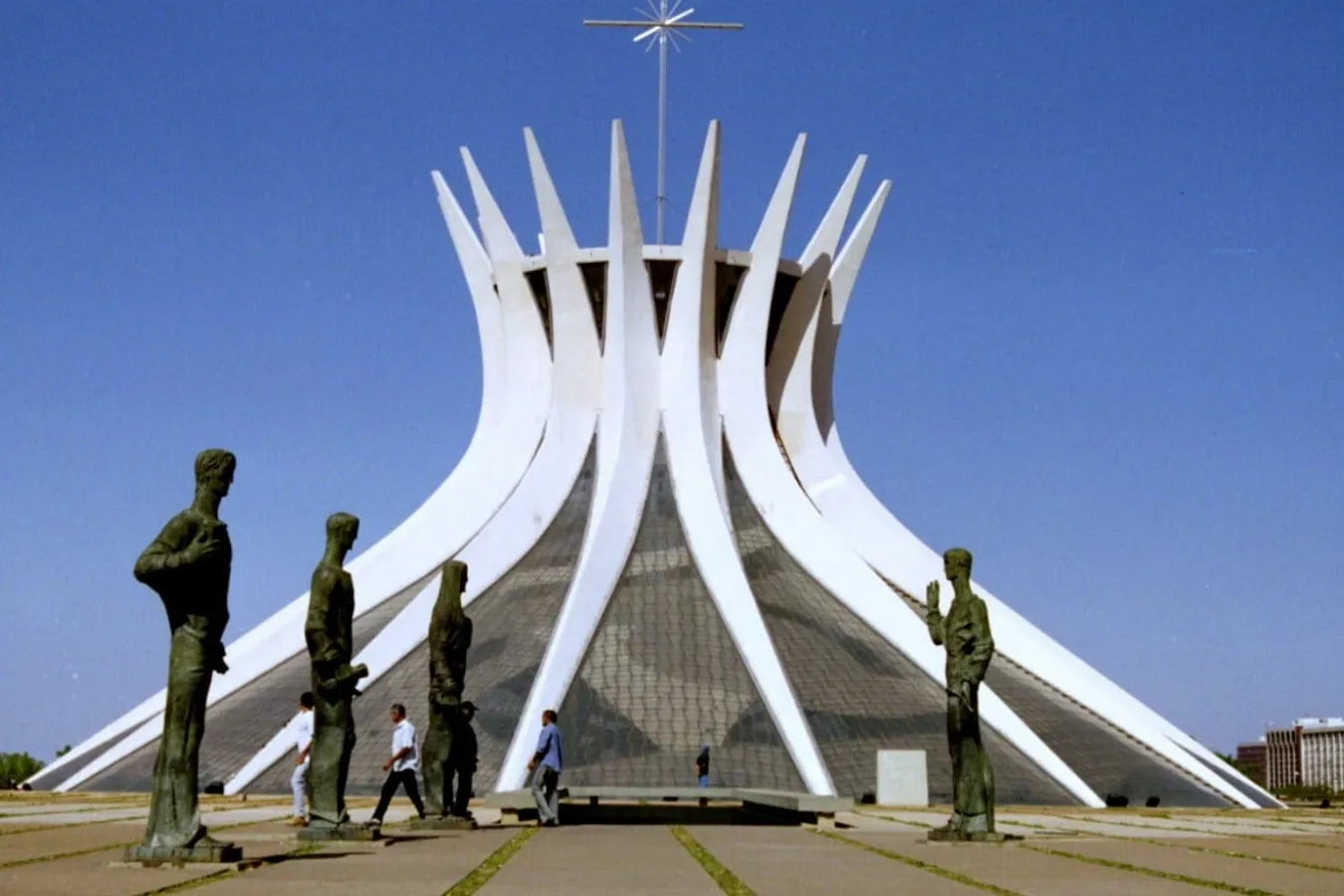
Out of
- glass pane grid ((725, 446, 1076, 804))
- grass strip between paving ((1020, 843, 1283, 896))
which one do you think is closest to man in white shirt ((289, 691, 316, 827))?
grass strip between paving ((1020, 843, 1283, 896))

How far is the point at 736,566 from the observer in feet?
103

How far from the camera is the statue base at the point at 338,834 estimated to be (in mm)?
12664

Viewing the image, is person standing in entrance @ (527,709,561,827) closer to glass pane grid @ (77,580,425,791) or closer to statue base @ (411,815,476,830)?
statue base @ (411,815,476,830)

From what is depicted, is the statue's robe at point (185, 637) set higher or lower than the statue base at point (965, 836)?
higher

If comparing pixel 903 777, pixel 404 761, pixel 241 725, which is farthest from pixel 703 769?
pixel 404 761

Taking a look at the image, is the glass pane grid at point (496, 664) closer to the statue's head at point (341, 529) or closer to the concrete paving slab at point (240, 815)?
the concrete paving slab at point (240, 815)

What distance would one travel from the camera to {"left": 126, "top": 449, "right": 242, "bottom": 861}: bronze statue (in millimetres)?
10023

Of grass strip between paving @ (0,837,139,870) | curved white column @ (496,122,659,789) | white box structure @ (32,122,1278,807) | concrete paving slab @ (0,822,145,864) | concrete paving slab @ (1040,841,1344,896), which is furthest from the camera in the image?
Result: curved white column @ (496,122,659,789)

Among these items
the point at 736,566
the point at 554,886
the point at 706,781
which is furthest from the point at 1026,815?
the point at 554,886

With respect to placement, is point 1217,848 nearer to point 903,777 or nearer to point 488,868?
point 488,868

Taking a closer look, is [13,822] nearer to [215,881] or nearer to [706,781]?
[215,881]

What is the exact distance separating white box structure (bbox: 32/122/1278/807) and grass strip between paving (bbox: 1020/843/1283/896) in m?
13.7

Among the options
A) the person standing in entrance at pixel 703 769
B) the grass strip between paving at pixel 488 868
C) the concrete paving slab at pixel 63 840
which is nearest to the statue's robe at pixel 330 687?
the grass strip between paving at pixel 488 868

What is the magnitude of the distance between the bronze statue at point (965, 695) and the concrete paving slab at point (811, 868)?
43.5 inches
